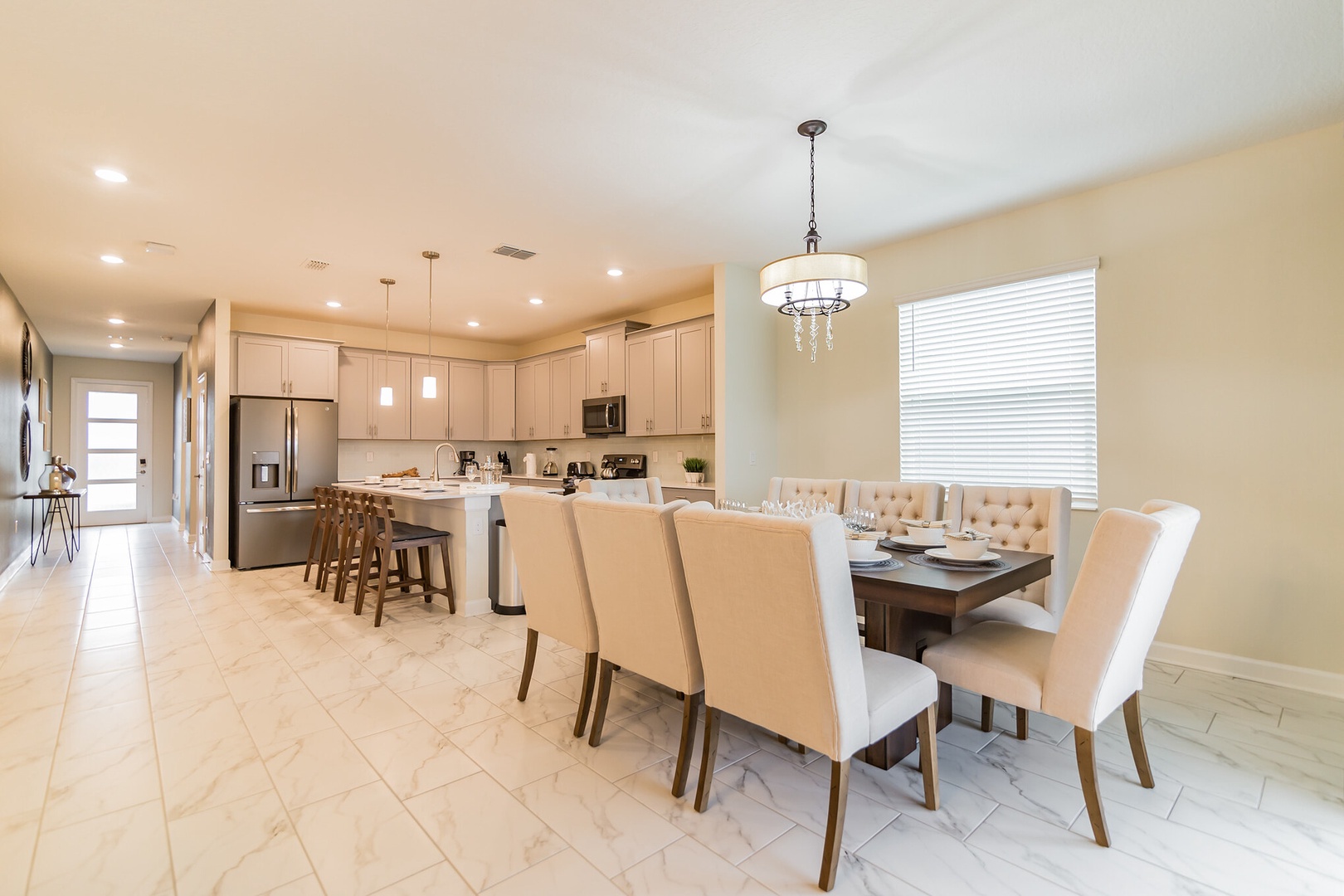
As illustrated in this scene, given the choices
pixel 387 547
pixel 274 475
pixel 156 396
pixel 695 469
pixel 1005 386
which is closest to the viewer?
pixel 1005 386

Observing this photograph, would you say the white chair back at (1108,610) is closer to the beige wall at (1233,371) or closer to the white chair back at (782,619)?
the white chair back at (782,619)

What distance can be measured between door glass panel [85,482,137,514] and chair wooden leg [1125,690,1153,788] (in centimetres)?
1265

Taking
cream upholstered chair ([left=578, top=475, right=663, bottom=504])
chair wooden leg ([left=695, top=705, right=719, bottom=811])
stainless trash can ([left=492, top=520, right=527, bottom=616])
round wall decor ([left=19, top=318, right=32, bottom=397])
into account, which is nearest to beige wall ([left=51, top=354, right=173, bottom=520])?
round wall decor ([left=19, top=318, right=32, bottom=397])

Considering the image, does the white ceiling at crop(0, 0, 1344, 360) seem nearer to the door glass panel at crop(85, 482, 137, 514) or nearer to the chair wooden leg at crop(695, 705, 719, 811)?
the chair wooden leg at crop(695, 705, 719, 811)

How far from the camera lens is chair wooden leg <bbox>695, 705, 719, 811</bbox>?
1.90 metres

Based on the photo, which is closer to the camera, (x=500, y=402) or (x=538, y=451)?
(x=500, y=402)

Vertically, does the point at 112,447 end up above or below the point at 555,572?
above

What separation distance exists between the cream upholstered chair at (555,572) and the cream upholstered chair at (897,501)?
5.44 feet

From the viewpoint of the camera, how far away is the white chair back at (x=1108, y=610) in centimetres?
165

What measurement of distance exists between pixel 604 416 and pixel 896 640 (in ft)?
14.1

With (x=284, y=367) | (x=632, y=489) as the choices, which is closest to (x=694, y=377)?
(x=632, y=489)

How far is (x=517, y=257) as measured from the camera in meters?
4.55

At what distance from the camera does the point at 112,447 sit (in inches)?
375

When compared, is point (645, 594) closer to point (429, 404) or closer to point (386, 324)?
point (429, 404)
